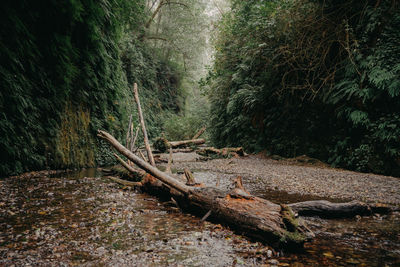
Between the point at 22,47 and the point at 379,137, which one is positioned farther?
the point at 379,137

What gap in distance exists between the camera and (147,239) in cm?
223

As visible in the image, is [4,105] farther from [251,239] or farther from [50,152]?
[251,239]

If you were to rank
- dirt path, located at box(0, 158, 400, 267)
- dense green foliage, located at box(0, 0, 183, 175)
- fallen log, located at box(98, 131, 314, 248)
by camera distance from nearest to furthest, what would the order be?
→ 1. dirt path, located at box(0, 158, 400, 267)
2. fallen log, located at box(98, 131, 314, 248)
3. dense green foliage, located at box(0, 0, 183, 175)

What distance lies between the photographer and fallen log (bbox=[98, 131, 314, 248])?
1982 millimetres

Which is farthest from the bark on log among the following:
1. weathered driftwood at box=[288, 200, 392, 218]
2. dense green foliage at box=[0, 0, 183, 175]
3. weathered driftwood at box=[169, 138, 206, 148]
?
weathered driftwood at box=[288, 200, 392, 218]

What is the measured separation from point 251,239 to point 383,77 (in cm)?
635

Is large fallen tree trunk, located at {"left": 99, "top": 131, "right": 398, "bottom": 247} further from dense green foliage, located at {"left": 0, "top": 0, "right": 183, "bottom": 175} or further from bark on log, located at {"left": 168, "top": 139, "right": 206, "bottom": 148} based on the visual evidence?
bark on log, located at {"left": 168, "top": 139, "right": 206, "bottom": 148}

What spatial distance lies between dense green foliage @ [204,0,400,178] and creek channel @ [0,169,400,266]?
14.8 feet

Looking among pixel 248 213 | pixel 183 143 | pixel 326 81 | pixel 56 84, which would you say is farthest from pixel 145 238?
pixel 183 143

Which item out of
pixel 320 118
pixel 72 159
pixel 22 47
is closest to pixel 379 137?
pixel 320 118

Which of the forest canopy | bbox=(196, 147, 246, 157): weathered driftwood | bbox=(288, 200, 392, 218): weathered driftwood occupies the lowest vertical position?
bbox=(196, 147, 246, 157): weathered driftwood

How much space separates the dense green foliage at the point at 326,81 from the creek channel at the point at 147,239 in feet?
14.8

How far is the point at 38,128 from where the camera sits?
521 cm

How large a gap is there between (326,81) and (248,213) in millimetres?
7474
